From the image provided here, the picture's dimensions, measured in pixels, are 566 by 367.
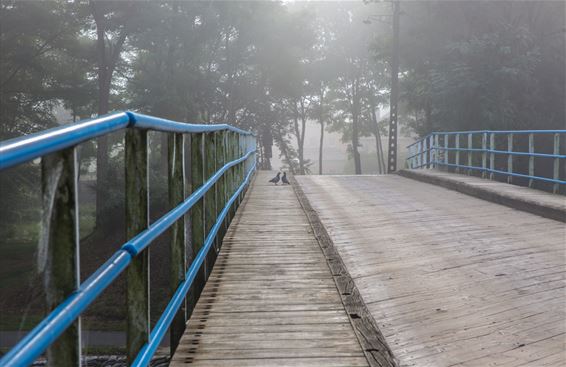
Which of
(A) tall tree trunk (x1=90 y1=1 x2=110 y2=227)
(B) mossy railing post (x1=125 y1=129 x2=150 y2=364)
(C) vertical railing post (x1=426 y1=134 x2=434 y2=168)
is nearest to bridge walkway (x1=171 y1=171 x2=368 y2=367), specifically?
(B) mossy railing post (x1=125 y1=129 x2=150 y2=364)

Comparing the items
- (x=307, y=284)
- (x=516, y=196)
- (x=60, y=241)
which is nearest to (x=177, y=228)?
(x=307, y=284)

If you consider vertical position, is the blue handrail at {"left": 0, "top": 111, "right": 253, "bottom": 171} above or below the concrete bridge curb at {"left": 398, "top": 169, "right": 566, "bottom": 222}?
above

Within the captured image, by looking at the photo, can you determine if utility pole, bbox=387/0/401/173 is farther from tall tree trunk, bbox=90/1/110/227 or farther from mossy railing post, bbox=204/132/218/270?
mossy railing post, bbox=204/132/218/270

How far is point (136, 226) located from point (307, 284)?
277cm

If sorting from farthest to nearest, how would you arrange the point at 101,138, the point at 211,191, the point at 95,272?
the point at 101,138
the point at 211,191
the point at 95,272

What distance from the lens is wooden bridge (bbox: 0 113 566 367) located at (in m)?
2.33

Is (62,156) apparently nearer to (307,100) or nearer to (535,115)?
(535,115)

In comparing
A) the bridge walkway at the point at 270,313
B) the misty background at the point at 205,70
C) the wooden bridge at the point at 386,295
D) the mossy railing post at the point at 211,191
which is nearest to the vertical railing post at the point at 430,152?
the misty background at the point at 205,70

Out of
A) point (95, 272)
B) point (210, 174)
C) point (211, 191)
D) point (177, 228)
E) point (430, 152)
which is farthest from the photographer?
point (430, 152)

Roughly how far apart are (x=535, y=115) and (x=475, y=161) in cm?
404

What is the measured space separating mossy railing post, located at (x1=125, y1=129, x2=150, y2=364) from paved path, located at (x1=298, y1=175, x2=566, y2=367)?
6.47 ft

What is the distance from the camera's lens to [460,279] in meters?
6.52

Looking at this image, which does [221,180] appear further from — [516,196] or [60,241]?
[516,196]

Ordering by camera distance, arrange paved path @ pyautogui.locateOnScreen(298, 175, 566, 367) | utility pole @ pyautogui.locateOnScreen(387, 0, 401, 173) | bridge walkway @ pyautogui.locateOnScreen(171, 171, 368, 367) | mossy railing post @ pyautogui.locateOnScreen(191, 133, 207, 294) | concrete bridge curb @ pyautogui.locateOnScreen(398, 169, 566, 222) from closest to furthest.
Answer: bridge walkway @ pyautogui.locateOnScreen(171, 171, 368, 367) < paved path @ pyautogui.locateOnScreen(298, 175, 566, 367) < mossy railing post @ pyautogui.locateOnScreen(191, 133, 207, 294) < concrete bridge curb @ pyautogui.locateOnScreen(398, 169, 566, 222) < utility pole @ pyautogui.locateOnScreen(387, 0, 401, 173)
